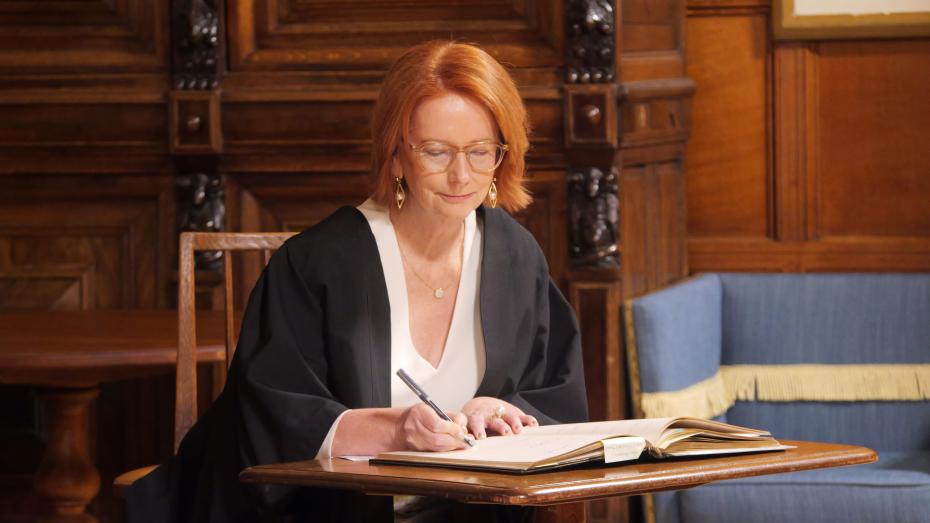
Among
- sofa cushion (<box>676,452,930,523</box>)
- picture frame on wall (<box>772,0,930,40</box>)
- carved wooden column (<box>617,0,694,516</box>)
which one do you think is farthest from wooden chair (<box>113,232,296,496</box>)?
picture frame on wall (<box>772,0,930,40</box>)

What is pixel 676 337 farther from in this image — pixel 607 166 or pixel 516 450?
pixel 516 450

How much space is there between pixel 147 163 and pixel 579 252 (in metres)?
1.40

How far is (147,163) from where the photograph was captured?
4652 mm

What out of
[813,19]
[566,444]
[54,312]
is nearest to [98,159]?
[54,312]

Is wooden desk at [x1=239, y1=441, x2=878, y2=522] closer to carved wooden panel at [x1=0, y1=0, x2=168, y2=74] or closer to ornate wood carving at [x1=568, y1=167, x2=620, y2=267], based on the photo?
ornate wood carving at [x1=568, y1=167, x2=620, y2=267]

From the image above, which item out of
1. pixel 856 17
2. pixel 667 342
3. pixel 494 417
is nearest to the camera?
pixel 494 417

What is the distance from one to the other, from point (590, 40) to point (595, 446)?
257 cm

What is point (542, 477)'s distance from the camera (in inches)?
75.9

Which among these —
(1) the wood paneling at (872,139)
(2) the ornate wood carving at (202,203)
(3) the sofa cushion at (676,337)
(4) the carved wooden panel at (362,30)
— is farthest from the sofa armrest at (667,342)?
(2) the ornate wood carving at (202,203)

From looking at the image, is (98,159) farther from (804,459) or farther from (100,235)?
(804,459)

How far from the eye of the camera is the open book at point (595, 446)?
199cm

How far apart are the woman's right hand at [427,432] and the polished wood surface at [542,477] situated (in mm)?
102

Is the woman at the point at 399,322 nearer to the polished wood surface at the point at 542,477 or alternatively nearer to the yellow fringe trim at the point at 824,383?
the polished wood surface at the point at 542,477

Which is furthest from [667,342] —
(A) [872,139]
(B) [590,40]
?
(A) [872,139]
